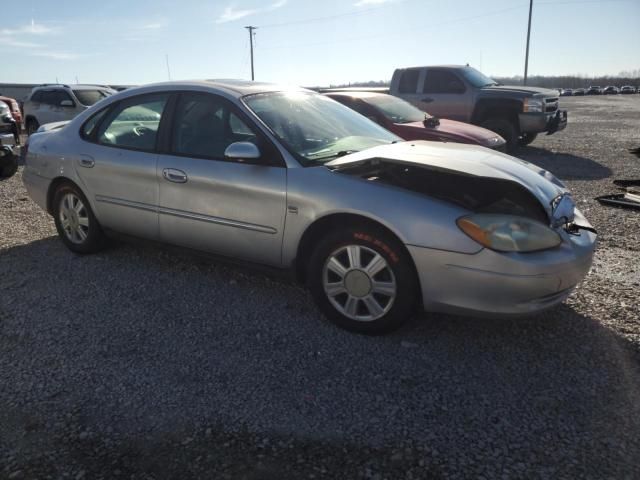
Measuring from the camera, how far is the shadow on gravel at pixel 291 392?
87.7 inches

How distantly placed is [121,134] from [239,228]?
1.57 metres

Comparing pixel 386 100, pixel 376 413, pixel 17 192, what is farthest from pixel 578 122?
pixel 376 413

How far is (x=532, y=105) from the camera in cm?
1100

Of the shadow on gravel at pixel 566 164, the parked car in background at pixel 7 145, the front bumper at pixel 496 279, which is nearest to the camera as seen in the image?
the front bumper at pixel 496 279

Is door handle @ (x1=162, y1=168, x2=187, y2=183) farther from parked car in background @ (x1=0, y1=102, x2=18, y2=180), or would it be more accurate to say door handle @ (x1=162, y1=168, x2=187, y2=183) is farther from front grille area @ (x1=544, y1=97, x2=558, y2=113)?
front grille area @ (x1=544, y1=97, x2=558, y2=113)

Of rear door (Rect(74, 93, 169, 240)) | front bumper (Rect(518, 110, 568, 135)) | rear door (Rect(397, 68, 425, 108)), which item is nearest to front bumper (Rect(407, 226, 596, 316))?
rear door (Rect(74, 93, 169, 240))

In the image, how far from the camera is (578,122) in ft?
68.6

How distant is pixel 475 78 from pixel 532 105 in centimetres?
147

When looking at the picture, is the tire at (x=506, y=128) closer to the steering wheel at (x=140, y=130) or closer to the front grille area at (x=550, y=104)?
the front grille area at (x=550, y=104)

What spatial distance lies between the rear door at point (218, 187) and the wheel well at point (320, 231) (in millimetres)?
168

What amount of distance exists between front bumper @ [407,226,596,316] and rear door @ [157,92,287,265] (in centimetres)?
108

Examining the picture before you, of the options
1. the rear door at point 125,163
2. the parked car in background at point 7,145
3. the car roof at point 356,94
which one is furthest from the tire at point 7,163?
the car roof at point 356,94

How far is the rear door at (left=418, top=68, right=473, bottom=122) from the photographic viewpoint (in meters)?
11.4

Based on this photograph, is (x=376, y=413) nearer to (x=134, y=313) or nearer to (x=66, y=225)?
(x=134, y=313)
